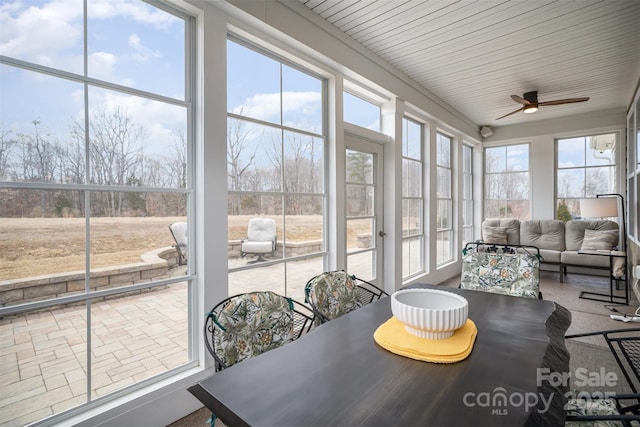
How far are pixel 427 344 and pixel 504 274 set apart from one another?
5.12 feet

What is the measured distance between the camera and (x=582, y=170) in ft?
19.7

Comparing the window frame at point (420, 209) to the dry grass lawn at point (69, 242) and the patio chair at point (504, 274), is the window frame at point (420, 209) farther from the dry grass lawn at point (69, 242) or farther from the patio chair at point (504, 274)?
the dry grass lawn at point (69, 242)

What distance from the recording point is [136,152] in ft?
6.21

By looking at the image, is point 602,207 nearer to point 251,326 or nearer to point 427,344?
point 427,344

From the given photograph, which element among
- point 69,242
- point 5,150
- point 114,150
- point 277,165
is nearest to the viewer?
point 5,150

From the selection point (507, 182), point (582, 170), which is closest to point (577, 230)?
point (582, 170)

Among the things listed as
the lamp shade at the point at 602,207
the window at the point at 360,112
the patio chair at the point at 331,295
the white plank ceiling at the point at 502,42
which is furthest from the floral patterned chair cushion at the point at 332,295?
the lamp shade at the point at 602,207

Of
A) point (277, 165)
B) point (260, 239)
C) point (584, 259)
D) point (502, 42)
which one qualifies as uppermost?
point (502, 42)

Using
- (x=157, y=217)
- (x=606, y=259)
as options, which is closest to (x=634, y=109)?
(x=606, y=259)

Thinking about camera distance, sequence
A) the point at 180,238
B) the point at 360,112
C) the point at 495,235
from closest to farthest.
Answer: the point at 180,238
the point at 360,112
the point at 495,235

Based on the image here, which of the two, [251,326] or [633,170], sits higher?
[633,170]

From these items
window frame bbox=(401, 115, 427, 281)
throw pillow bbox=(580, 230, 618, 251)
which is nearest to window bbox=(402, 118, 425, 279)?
window frame bbox=(401, 115, 427, 281)

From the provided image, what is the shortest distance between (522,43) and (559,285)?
3974 millimetres

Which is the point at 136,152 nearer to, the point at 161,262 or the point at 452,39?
the point at 161,262
